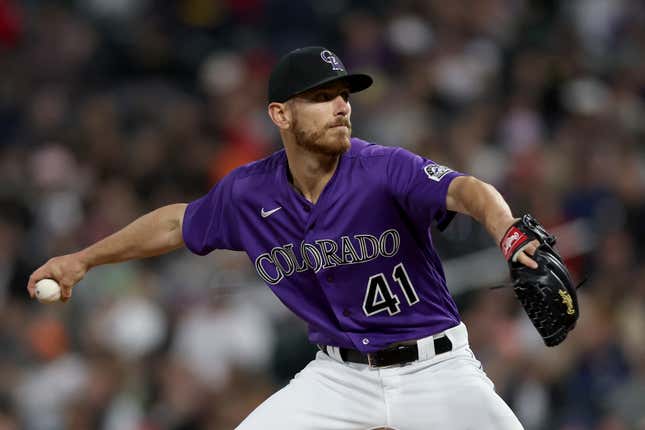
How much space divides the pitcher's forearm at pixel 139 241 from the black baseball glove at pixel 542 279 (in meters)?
1.55

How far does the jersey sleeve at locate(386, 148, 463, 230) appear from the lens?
4.08 m

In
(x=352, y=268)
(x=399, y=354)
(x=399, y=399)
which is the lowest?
(x=399, y=399)

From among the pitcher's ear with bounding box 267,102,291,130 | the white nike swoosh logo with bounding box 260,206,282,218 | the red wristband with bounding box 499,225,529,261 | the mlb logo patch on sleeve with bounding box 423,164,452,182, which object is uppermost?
the pitcher's ear with bounding box 267,102,291,130

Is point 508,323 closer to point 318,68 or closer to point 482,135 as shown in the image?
point 482,135

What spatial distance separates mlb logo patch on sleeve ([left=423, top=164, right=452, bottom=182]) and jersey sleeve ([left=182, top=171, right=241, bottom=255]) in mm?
852

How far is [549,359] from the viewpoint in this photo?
730 centimetres

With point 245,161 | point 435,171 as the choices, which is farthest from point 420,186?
point 245,161

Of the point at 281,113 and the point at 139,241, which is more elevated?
the point at 281,113

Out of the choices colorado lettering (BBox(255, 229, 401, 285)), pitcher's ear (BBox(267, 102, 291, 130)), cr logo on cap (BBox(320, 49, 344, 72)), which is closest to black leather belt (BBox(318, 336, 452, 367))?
colorado lettering (BBox(255, 229, 401, 285))

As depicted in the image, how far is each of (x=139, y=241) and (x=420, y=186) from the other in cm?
123

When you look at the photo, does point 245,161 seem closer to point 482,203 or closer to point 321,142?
point 321,142

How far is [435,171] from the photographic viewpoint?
4145 mm

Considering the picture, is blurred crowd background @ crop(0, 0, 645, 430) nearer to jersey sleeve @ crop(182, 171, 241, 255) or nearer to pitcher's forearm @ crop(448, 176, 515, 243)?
jersey sleeve @ crop(182, 171, 241, 255)

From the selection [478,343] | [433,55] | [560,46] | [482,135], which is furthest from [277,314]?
[560,46]
